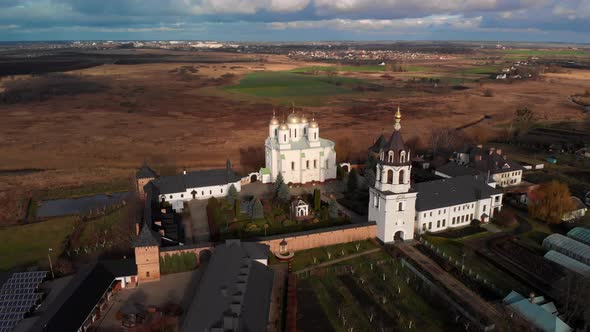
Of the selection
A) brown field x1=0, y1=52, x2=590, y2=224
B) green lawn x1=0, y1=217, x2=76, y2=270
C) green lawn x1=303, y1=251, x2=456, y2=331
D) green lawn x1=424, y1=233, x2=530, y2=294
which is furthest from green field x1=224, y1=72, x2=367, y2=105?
green lawn x1=303, y1=251, x2=456, y2=331

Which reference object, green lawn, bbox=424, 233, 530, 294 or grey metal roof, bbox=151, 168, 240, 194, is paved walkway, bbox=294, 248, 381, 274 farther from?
grey metal roof, bbox=151, 168, 240, 194

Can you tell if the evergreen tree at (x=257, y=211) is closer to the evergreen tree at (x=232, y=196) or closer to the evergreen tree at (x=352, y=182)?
the evergreen tree at (x=232, y=196)

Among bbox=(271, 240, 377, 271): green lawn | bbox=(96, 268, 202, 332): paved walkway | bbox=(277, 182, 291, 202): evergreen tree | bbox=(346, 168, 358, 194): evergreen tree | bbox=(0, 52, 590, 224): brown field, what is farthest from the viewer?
bbox=(0, 52, 590, 224): brown field

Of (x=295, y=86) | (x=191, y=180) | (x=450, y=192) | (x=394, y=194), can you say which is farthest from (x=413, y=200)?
(x=295, y=86)

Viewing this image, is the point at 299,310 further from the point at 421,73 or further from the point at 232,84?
the point at 421,73

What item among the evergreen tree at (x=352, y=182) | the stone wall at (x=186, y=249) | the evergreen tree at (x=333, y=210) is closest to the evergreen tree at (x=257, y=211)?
the evergreen tree at (x=333, y=210)

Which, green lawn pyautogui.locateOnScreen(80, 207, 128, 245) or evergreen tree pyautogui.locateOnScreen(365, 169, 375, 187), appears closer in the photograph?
green lawn pyautogui.locateOnScreen(80, 207, 128, 245)
